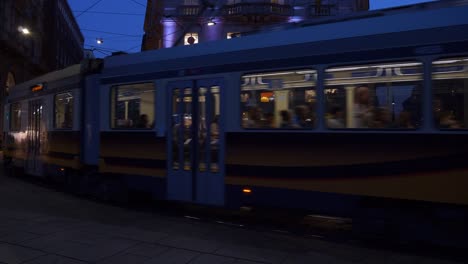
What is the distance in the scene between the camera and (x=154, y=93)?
8375 mm

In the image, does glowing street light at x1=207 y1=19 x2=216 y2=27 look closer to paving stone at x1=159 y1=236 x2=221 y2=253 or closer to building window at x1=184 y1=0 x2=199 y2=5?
building window at x1=184 y1=0 x2=199 y2=5

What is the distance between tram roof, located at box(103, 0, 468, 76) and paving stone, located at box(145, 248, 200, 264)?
3.19 meters

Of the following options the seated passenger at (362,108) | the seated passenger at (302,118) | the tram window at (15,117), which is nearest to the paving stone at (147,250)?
the seated passenger at (302,118)

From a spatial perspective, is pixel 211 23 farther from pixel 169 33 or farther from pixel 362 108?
pixel 362 108

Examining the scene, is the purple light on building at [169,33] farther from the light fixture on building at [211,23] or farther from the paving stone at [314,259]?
the paving stone at [314,259]

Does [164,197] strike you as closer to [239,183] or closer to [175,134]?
[175,134]

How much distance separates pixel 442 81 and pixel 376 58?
2.88ft

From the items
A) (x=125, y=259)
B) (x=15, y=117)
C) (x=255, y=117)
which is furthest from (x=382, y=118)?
(x=15, y=117)

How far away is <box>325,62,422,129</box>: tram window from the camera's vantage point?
5762 mm

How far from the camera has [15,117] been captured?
47.2ft

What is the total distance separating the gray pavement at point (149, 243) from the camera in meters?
5.45

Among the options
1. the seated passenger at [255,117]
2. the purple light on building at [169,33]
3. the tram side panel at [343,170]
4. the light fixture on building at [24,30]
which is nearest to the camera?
the tram side panel at [343,170]

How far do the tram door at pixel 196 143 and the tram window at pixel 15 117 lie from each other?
798 cm

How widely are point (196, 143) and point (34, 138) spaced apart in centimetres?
691
